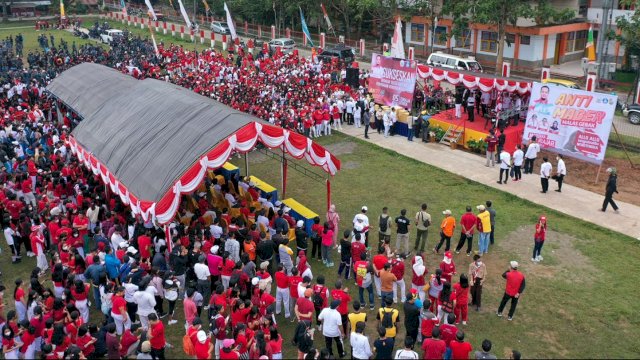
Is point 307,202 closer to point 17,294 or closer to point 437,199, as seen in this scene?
point 437,199

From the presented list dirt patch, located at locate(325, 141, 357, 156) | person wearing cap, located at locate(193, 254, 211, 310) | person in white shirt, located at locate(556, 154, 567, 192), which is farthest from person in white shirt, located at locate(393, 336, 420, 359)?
dirt patch, located at locate(325, 141, 357, 156)

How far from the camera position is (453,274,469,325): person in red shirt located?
9.68 m

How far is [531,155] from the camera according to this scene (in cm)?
1816

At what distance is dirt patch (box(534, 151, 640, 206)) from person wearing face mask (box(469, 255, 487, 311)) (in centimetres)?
842

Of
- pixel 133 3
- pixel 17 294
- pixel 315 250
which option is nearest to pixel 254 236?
pixel 315 250

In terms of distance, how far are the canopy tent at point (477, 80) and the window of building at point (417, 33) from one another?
70.2 ft

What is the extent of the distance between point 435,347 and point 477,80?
606 inches

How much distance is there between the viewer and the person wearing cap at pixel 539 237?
1243cm

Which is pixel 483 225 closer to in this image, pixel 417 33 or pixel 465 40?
pixel 465 40

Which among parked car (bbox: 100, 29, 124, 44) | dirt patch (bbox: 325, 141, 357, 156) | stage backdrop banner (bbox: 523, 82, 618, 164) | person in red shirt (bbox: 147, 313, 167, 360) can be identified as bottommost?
dirt patch (bbox: 325, 141, 357, 156)

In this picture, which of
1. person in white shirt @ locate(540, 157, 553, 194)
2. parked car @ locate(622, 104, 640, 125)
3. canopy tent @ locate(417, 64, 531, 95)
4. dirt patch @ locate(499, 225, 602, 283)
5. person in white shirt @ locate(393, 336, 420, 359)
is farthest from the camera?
parked car @ locate(622, 104, 640, 125)

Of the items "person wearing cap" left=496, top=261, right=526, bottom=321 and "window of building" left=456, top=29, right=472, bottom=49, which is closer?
"person wearing cap" left=496, top=261, right=526, bottom=321

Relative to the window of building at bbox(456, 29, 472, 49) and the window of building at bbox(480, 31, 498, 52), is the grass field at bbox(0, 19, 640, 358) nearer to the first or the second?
the window of building at bbox(480, 31, 498, 52)

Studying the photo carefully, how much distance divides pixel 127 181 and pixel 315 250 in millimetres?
4810
